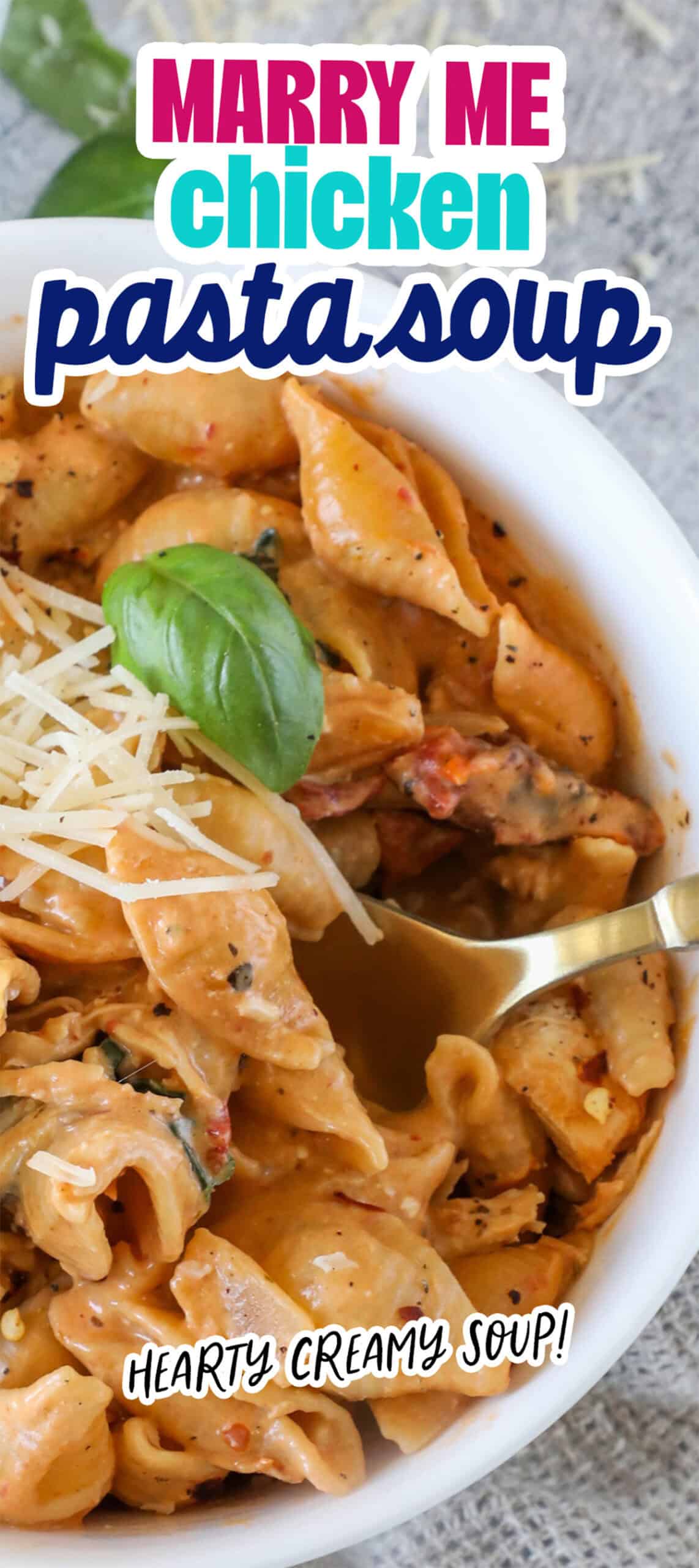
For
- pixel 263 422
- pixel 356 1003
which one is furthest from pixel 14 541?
pixel 356 1003

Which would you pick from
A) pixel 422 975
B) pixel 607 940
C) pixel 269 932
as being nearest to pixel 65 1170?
pixel 269 932

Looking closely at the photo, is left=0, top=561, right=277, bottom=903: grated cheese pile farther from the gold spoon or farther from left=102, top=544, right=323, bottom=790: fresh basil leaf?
the gold spoon

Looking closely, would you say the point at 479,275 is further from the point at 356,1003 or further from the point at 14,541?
the point at 356,1003

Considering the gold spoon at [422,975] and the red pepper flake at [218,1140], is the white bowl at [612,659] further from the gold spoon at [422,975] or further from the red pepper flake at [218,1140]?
the red pepper flake at [218,1140]

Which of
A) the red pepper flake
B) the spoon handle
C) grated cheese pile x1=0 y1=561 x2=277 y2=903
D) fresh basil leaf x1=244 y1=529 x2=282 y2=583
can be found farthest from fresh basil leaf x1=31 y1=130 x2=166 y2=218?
the red pepper flake

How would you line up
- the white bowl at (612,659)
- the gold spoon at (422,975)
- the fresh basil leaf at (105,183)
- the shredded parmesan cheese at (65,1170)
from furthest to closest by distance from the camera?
1. the fresh basil leaf at (105,183)
2. the gold spoon at (422,975)
3. the white bowl at (612,659)
4. the shredded parmesan cheese at (65,1170)

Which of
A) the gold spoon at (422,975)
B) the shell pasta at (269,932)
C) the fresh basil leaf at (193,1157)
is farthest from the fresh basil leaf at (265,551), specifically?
the fresh basil leaf at (193,1157)

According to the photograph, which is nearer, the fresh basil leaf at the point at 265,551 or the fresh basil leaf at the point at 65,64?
the fresh basil leaf at the point at 265,551
